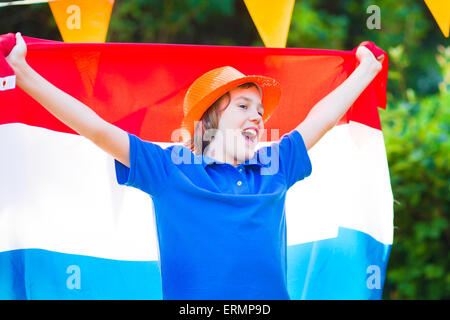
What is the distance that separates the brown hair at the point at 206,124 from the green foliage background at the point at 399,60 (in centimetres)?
86

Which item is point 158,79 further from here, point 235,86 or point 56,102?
point 56,102

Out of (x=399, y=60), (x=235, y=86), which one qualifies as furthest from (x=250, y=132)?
(x=399, y=60)

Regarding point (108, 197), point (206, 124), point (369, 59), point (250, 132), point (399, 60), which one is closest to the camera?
point (250, 132)

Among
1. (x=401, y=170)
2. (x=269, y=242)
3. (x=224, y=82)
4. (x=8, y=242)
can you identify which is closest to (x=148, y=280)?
(x=8, y=242)

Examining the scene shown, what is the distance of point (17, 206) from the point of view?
2299 millimetres

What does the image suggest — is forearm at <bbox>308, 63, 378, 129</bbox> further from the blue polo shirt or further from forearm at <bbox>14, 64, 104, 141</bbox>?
forearm at <bbox>14, 64, 104, 141</bbox>

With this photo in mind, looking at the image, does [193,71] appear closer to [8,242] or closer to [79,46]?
[79,46]

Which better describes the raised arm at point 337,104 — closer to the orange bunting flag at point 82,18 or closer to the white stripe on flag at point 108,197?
the white stripe on flag at point 108,197

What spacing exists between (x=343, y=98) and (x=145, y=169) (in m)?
0.79

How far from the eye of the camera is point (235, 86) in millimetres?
2109

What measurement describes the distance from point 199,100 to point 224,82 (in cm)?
11

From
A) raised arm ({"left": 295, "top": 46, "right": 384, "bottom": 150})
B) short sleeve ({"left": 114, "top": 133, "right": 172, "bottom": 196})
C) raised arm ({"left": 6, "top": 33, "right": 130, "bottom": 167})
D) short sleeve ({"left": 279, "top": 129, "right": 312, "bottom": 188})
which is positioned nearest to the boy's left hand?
raised arm ({"left": 295, "top": 46, "right": 384, "bottom": 150})

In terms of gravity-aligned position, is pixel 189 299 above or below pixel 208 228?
below

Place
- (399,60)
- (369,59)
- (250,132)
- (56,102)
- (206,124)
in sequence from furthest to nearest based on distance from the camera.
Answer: (399,60) < (369,59) < (206,124) < (250,132) < (56,102)
